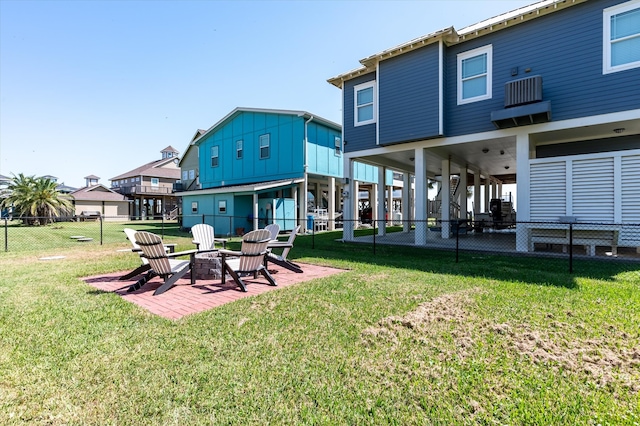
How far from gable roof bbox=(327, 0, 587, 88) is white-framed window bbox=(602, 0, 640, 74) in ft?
2.93

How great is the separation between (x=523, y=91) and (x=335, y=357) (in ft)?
30.7

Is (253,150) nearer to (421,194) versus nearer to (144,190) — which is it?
(421,194)

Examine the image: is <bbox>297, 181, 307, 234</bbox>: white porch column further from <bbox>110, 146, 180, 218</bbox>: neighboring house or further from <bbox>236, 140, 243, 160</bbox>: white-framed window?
<bbox>110, 146, 180, 218</bbox>: neighboring house

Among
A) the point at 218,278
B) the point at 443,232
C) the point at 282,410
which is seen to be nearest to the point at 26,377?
the point at 282,410

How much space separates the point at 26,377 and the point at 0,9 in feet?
35.5

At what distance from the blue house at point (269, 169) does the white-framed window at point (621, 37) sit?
12.4 m

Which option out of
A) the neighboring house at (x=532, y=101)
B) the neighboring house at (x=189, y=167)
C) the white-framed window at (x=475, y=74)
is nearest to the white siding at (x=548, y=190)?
the neighboring house at (x=532, y=101)

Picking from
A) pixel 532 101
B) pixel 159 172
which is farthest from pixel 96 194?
pixel 532 101

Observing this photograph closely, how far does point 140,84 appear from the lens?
46.9 ft

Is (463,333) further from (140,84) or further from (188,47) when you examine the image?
(140,84)

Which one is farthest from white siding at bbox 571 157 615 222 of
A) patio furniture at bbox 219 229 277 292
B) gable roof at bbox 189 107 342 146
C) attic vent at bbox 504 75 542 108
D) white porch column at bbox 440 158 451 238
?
gable roof at bbox 189 107 342 146

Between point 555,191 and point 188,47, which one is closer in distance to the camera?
point 555,191

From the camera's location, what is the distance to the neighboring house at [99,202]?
37.1 m

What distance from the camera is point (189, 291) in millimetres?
5453
